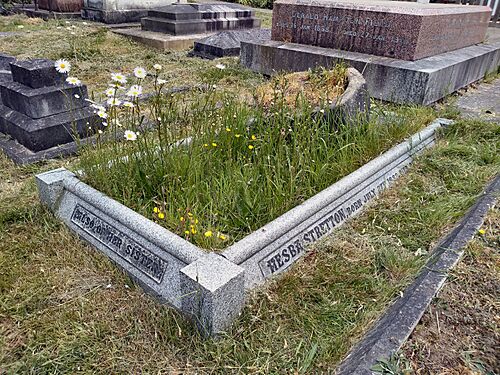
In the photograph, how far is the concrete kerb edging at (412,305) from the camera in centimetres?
163

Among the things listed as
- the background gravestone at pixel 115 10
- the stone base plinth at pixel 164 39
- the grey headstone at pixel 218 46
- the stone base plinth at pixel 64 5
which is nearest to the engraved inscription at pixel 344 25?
the grey headstone at pixel 218 46

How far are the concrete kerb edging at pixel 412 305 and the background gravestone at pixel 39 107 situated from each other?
2.72m

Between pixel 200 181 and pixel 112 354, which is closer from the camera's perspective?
pixel 112 354

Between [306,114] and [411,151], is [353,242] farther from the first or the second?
[411,151]

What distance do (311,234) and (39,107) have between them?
261cm

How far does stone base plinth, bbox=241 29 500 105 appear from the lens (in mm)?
4609

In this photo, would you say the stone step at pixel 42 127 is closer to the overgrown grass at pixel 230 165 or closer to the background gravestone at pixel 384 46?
the overgrown grass at pixel 230 165

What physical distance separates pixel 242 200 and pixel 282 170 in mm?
409

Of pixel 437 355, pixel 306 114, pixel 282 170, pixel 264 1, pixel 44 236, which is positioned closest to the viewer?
pixel 437 355

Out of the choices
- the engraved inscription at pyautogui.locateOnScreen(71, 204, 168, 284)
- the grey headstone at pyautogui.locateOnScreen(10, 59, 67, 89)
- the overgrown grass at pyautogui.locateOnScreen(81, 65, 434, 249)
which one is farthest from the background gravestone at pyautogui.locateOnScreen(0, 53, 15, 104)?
the engraved inscription at pyautogui.locateOnScreen(71, 204, 168, 284)

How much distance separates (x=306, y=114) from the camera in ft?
10.3

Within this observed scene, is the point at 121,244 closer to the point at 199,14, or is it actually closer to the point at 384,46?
the point at 384,46

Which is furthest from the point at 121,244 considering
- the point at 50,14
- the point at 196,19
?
the point at 50,14

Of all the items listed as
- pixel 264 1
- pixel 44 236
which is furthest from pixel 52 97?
pixel 264 1
